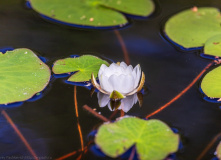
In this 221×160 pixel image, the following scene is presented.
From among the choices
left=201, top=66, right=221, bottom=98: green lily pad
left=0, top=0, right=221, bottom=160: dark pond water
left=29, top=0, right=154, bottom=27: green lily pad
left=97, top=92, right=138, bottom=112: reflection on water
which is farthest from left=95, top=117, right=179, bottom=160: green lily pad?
left=29, top=0, right=154, bottom=27: green lily pad

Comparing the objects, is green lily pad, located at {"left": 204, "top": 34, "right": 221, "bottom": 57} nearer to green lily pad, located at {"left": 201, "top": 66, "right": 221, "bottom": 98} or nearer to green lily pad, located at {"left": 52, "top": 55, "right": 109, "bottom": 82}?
green lily pad, located at {"left": 201, "top": 66, "right": 221, "bottom": 98}

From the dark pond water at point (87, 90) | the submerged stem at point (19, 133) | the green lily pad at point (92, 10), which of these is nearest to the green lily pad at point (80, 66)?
the dark pond water at point (87, 90)

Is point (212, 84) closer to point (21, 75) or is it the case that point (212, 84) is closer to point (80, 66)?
point (80, 66)

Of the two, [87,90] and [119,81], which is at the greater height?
[119,81]

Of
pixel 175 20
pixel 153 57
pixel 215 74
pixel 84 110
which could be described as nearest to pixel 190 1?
pixel 175 20

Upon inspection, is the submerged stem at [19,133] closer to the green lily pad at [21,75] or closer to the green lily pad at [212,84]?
the green lily pad at [21,75]

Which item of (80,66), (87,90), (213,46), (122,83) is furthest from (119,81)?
(213,46)
